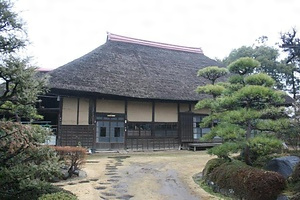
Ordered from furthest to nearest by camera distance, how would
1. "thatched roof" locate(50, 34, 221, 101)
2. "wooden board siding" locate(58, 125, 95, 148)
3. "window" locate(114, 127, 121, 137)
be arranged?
1. "window" locate(114, 127, 121, 137)
2. "thatched roof" locate(50, 34, 221, 101)
3. "wooden board siding" locate(58, 125, 95, 148)

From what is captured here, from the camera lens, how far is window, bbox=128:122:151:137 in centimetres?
1591

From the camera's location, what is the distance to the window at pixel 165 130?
16625 mm

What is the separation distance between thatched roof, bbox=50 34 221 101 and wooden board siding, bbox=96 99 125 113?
2.91ft

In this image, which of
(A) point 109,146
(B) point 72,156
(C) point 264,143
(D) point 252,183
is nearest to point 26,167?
(B) point 72,156

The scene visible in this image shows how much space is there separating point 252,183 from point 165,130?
37.6 ft

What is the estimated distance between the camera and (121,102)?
1576 cm

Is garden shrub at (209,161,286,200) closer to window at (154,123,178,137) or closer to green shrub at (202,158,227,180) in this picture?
green shrub at (202,158,227,180)

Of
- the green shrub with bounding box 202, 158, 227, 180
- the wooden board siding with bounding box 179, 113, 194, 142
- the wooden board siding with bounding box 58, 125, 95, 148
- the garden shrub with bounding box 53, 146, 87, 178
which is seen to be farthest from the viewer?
the wooden board siding with bounding box 179, 113, 194, 142

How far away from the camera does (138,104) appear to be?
16234mm

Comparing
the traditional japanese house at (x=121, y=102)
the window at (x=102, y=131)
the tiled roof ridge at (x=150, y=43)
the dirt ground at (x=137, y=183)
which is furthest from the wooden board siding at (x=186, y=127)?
the tiled roof ridge at (x=150, y=43)

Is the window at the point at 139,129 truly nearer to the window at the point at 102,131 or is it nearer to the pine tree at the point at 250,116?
the window at the point at 102,131

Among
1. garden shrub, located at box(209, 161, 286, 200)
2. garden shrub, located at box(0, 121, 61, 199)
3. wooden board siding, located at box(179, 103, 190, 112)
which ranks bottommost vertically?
garden shrub, located at box(209, 161, 286, 200)

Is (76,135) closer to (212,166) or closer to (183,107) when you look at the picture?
(183,107)

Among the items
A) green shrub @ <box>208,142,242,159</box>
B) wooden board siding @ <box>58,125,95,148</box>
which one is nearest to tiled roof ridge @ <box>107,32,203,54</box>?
wooden board siding @ <box>58,125,95,148</box>
